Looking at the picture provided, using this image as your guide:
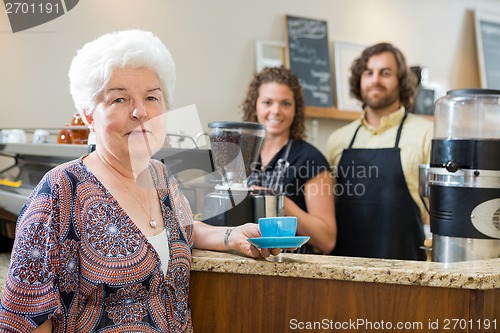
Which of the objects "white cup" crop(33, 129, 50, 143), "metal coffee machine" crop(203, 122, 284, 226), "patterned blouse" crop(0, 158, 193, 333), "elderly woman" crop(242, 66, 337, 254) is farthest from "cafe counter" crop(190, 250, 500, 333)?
"white cup" crop(33, 129, 50, 143)

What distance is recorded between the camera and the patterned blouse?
1138mm

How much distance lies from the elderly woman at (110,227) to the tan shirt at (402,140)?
1.41m

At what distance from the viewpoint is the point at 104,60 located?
4.10ft

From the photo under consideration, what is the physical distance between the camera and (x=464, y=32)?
484 centimetres

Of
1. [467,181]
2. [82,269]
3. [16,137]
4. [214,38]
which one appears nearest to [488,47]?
[214,38]

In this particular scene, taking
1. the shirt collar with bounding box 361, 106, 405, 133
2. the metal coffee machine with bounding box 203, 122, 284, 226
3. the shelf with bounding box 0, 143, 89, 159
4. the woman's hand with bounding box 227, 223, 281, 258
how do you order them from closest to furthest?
the woman's hand with bounding box 227, 223, 281, 258 → the metal coffee machine with bounding box 203, 122, 284, 226 → the shelf with bounding box 0, 143, 89, 159 → the shirt collar with bounding box 361, 106, 405, 133

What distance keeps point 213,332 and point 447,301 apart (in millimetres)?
572

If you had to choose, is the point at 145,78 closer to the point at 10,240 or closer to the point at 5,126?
the point at 10,240

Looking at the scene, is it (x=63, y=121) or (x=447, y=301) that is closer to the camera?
(x=447, y=301)

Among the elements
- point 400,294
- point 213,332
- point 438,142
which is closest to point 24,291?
point 213,332

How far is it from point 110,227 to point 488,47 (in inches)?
176

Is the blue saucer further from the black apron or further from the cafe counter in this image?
the black apron

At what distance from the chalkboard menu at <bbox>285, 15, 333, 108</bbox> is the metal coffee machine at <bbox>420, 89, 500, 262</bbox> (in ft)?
7.10

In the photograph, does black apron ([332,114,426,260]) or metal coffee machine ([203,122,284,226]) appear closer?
metal coffee machine ([203,122,284,226])
